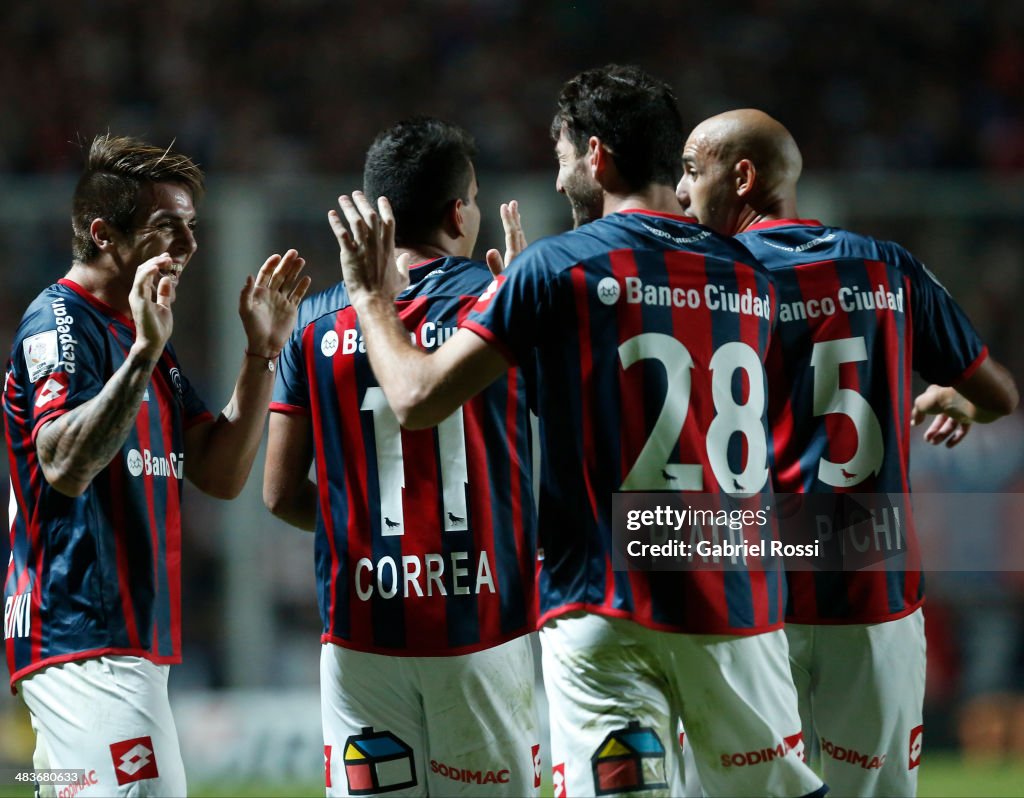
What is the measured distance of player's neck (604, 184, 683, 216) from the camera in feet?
11.7

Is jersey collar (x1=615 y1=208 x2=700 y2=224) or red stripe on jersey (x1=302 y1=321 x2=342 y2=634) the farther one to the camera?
red stripe on jersey (x1=302 y1=321 x2=342 y2=634)

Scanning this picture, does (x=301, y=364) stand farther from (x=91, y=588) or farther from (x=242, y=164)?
(x=242, y=164)

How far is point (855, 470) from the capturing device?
13.7 feet

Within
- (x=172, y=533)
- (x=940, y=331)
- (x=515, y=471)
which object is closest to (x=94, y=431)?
(x=172, y=533)

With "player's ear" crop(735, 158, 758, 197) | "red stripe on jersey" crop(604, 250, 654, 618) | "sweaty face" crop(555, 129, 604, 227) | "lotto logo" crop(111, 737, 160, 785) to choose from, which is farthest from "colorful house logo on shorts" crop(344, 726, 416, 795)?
"player's ear" crop(735, 158, 758, 197)

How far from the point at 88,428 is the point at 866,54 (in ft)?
44.6

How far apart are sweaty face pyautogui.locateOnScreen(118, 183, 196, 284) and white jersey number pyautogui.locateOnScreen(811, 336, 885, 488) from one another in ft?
6.92

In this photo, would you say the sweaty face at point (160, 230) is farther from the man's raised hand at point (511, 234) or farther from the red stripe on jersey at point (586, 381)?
the red stripe on jersey at point (586, 381)

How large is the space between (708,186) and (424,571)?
5.58 ft

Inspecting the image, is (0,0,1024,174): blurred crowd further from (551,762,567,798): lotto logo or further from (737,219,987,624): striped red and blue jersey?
(551,762,567,798): lotto logo

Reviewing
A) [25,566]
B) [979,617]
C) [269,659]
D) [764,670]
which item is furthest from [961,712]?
[25,566]

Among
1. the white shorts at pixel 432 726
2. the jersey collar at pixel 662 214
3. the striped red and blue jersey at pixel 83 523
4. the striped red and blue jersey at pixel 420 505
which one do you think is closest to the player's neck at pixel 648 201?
the jersey collar at pixel 662 214

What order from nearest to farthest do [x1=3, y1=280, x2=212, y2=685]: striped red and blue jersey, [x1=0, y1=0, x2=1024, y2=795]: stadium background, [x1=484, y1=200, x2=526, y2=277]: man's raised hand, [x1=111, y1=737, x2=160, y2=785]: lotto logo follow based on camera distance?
1. [x1=111, y1=737, x2=160, y2=785]: lotto logo
2. [x1=3, y1=280, x2=212, y2=685]: striped red and blue jersey
3. [x1=484, y1=200, x2=526, y2=277]: man's raised hand
4. [x1=0, y1=0, x2=1024, y2=795]: stadium background

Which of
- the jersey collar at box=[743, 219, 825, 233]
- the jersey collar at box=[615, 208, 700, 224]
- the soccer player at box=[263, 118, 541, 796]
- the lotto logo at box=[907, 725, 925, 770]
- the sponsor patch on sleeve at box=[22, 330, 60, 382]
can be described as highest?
the jersey collar at box=[743, 219, 825, 233]
